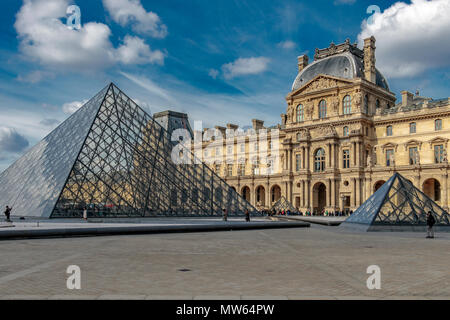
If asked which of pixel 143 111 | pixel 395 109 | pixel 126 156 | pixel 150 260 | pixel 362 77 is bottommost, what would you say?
pixel 150 260

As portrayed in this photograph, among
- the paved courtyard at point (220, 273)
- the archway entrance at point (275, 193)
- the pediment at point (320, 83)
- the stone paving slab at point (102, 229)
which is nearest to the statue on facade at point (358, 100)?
the pediment at point (320, 83)

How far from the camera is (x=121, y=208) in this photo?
23688mm

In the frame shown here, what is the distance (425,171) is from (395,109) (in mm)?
9325

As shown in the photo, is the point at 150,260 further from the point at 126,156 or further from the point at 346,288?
the point at 126,156

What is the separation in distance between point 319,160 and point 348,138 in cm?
487

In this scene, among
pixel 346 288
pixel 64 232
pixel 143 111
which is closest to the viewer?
pixel 346 288

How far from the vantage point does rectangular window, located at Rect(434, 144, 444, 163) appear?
45797 mm

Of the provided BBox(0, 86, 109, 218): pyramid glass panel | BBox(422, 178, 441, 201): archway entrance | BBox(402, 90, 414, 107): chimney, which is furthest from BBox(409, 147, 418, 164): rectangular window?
BBox(0, 86, 109, 218): pyramid glass panel

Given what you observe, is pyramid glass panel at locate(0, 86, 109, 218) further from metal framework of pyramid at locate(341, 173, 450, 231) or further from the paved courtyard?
metal framework of pyramid at locate(341, 173, 450, 231)

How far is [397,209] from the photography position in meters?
22.7

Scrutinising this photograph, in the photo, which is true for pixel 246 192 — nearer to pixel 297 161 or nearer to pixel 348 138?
pixel 297 161

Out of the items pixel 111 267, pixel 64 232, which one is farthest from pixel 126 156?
pixel 111 267

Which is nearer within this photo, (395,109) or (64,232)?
(64,232)

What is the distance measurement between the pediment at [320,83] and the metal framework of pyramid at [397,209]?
99.8 feet
